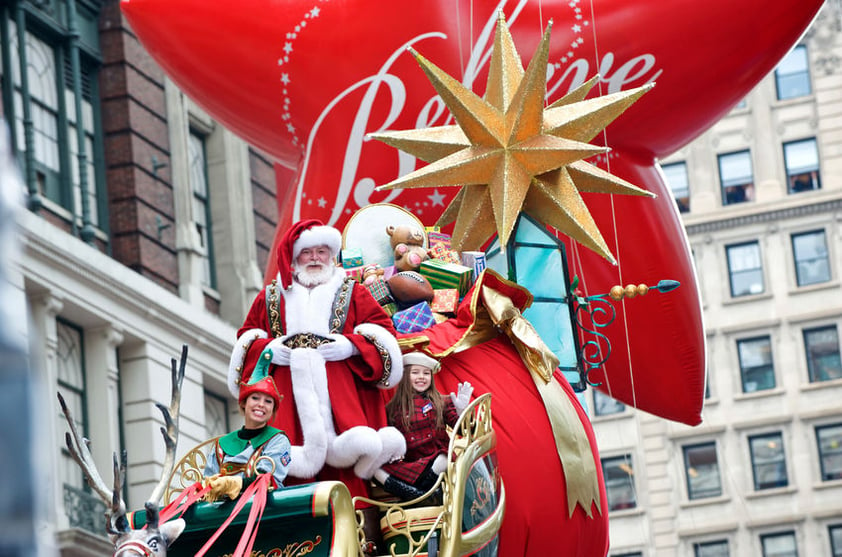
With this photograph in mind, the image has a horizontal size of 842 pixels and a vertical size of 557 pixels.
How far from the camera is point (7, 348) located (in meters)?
1.20

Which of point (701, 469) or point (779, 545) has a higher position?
point (701, 469)

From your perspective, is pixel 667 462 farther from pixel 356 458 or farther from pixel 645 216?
pixel 356 458

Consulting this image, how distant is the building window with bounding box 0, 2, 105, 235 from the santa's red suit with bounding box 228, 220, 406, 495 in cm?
1422

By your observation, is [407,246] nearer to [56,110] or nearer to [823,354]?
[56,110]

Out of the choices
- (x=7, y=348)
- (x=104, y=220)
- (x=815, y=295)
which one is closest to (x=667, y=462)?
(x=815, y=295)

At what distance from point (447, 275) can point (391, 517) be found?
1.98 metres

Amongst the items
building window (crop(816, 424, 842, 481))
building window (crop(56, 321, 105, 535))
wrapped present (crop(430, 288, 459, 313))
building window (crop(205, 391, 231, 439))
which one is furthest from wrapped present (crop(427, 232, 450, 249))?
building window (crop(816, 424, 842, 481))

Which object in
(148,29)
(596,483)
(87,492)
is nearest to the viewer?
(596,483)

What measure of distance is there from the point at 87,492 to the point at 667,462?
24402mm

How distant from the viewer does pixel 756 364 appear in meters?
42.1

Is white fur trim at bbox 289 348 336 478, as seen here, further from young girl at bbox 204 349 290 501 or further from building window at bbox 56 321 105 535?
building window at bbox 56 321 105 535

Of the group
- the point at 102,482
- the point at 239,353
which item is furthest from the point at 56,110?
the point at 102,482

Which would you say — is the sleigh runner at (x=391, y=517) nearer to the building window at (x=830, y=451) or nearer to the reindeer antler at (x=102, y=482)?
the reindeer antler at (x=102, y=482)

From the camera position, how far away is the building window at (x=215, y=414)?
23.9m
